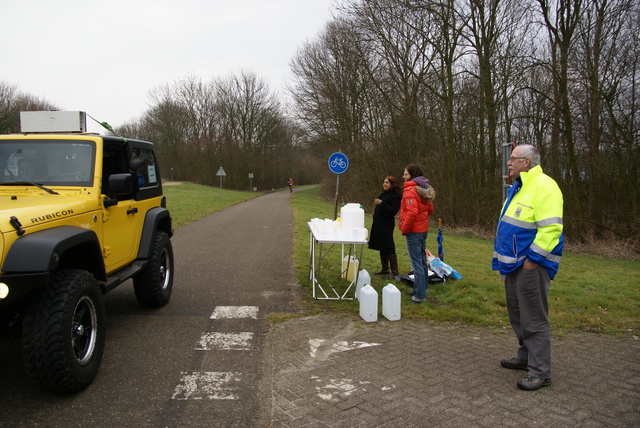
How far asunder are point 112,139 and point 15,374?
100 inches

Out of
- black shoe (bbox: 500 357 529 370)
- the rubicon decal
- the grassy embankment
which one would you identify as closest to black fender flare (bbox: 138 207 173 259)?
the rubicon decal

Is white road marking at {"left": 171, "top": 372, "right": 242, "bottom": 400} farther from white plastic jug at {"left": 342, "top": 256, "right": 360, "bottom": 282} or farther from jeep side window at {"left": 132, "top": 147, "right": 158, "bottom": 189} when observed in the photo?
white plastic jug at {"left": 342, "top": 256, "right": 360, "bottom": 282}

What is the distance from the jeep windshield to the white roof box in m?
0.43

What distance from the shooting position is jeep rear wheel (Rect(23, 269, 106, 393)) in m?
3.34

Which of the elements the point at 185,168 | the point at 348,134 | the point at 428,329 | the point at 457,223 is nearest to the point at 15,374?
the point at 428,329

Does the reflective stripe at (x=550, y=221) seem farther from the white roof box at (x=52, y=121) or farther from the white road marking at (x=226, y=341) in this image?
the white roof box at (x=52, y=121)

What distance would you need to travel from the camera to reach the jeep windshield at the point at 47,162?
462 centimetres

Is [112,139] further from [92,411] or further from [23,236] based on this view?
[92,411]

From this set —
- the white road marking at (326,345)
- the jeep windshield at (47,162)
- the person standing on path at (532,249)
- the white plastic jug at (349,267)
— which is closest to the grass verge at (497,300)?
the white plastic jug at (349,267)

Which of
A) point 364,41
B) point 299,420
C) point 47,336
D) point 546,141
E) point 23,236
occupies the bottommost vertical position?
point 299,420

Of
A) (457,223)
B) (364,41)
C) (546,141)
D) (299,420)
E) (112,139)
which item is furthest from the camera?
(364,41)

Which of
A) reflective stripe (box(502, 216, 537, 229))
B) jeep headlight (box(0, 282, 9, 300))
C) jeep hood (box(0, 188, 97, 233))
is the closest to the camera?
jeep headlight (box(0, 282, 9, 300))

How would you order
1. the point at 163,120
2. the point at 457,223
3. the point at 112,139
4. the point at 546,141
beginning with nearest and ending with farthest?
1. the point at 112,139
2. the point at 546,141
3. the point at 457,223
4. the point at 163,120

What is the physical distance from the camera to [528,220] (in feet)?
12.8
